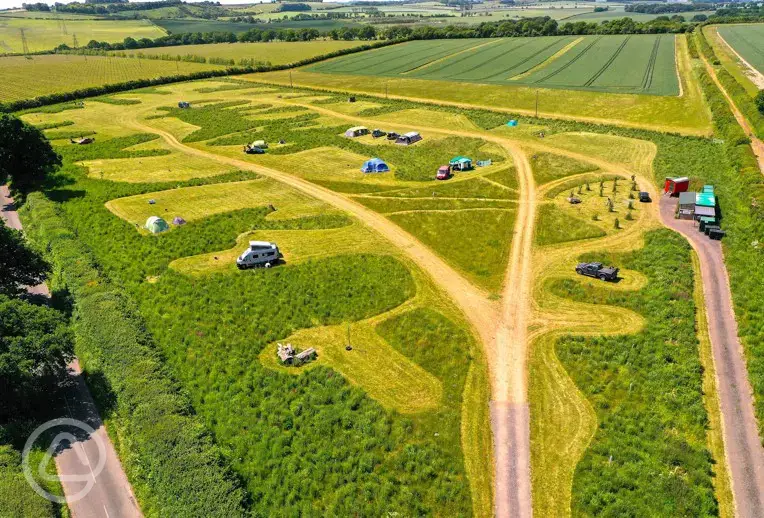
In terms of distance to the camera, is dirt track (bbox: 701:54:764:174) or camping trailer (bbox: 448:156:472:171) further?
camping trailer (bbox: 448:156:472:171)

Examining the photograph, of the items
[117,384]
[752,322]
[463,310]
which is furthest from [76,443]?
[752,322]

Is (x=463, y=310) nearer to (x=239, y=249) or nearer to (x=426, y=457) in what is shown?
(x=426, y=457)

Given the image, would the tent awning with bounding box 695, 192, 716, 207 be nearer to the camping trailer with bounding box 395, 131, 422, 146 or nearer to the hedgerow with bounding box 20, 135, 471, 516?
the hedgerow with bounding box 20, 135, 471, 516

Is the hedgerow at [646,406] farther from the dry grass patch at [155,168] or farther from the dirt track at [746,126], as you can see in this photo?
the dry grass patch at [155,168]

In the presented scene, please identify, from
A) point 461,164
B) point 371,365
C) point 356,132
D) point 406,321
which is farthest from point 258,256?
point 356,132

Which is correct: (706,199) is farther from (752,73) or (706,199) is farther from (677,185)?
(752,73)

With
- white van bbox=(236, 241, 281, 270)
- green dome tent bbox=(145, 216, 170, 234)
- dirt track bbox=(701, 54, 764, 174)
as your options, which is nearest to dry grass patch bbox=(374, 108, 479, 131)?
dirt track bbox=(701, 54, 764, 174)
